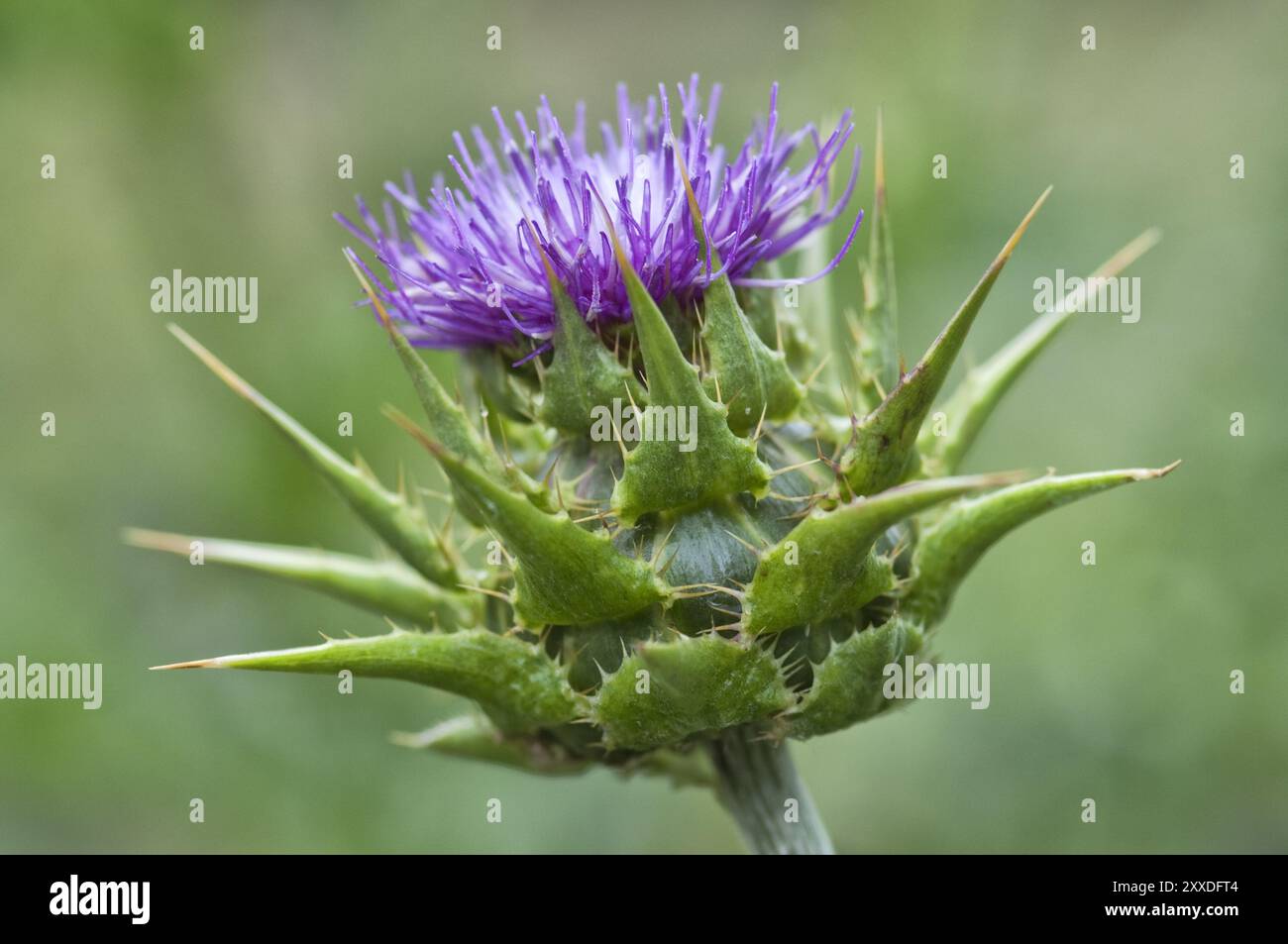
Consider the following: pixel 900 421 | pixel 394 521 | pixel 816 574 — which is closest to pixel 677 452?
pixel 816 574

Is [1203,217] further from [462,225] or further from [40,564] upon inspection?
[40,564]

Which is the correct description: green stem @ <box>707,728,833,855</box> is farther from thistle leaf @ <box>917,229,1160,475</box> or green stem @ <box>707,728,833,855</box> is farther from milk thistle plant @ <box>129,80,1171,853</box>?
thistle leaf @ <box>917,229,1160,475</box>

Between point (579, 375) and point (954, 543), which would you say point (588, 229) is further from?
point (954, 543)

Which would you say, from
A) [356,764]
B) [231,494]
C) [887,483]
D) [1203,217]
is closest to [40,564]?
[231,494]

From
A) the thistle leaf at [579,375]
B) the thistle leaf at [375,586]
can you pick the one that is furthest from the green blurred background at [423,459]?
the thistle leaf at [579,375]

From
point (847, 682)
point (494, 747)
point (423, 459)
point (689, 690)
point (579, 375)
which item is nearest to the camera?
point (689, 690)

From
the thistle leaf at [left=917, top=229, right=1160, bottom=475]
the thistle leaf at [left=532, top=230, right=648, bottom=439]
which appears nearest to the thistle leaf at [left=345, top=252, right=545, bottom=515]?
the thistle leaf at [left=532, top=230, right=648, bottom=439]

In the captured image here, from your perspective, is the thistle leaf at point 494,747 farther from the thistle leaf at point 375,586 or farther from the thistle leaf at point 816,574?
the thistle leaf at point 816,574
